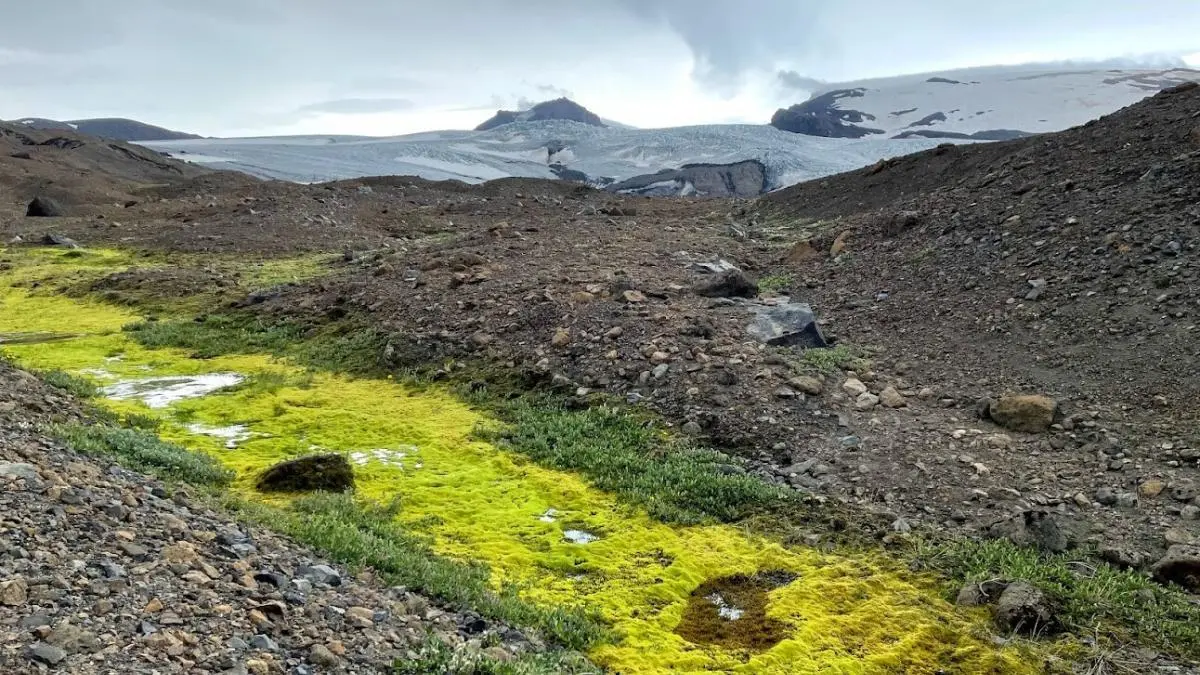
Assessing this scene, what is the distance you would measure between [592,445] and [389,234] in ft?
67.2

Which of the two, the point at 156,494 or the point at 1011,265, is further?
the point at 1011,265

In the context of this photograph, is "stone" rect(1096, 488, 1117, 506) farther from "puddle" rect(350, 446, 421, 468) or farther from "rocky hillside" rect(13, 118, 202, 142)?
"rocky hillside" rect(13, 118, 202, 142)

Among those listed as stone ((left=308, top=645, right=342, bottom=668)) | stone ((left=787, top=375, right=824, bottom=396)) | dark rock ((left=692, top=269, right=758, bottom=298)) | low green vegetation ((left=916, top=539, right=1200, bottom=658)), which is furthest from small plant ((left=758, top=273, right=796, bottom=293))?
stone ((left=308, top=645, right=342, bottom=668))

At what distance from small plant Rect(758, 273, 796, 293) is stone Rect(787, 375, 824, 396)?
5089 millimetres

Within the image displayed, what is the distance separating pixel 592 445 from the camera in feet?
27.9

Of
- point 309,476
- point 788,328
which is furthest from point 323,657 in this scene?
point 788,328

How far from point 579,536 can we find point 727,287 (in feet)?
23.5

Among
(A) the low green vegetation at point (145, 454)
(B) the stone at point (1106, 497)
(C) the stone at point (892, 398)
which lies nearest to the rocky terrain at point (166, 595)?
(A) the low green vegetation at point (145, 454)

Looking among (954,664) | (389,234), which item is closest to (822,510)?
(954,664)

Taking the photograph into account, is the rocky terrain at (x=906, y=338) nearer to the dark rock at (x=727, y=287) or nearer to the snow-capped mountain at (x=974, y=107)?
the dark rock at (x=727, y=287)

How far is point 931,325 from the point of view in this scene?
36.9 ft

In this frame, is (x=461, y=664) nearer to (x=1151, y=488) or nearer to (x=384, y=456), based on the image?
(x=384, y=456)

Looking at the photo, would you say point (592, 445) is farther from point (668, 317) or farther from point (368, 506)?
point (668, 317)

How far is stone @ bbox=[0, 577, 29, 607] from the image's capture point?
142 inches
